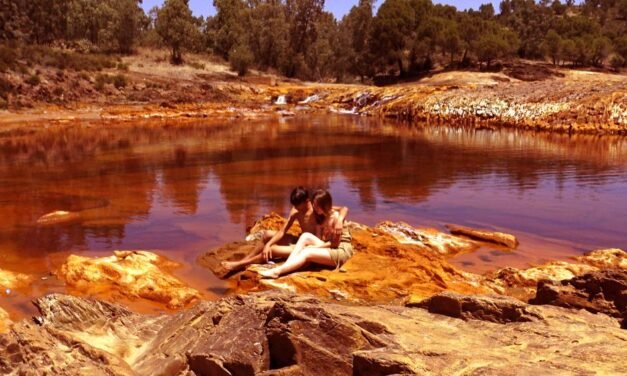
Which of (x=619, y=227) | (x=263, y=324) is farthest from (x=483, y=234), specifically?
(x=263, y=324)

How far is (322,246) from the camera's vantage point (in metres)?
7.05

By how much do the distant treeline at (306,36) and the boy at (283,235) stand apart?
130 ft

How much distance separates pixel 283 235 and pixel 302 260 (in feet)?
2.48

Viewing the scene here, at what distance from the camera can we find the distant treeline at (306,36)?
157ft

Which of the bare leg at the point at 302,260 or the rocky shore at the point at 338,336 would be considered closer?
the rocky shore at the point at 338,336

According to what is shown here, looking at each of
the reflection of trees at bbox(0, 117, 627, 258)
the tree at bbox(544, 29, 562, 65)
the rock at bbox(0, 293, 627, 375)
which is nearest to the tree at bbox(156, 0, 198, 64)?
the reflection of trees at bbox(0, 117, 627, 258)

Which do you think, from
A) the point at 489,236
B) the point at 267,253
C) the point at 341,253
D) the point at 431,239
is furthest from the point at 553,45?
the point at 267,253

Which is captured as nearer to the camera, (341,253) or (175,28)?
(341,253)

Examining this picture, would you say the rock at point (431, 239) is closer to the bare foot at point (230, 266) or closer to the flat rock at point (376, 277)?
the flat rock at point (376, 277)

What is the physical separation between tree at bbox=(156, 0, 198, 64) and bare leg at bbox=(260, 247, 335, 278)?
41327 mm

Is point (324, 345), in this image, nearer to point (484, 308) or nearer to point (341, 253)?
point (484, 308)

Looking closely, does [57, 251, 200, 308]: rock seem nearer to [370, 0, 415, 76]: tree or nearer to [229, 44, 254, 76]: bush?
[229, 44, 254, 76]: bush

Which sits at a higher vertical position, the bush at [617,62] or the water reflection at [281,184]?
the bush at [617,62]

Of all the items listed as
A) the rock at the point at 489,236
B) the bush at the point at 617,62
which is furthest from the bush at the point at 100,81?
the bush at the point at 617,62
